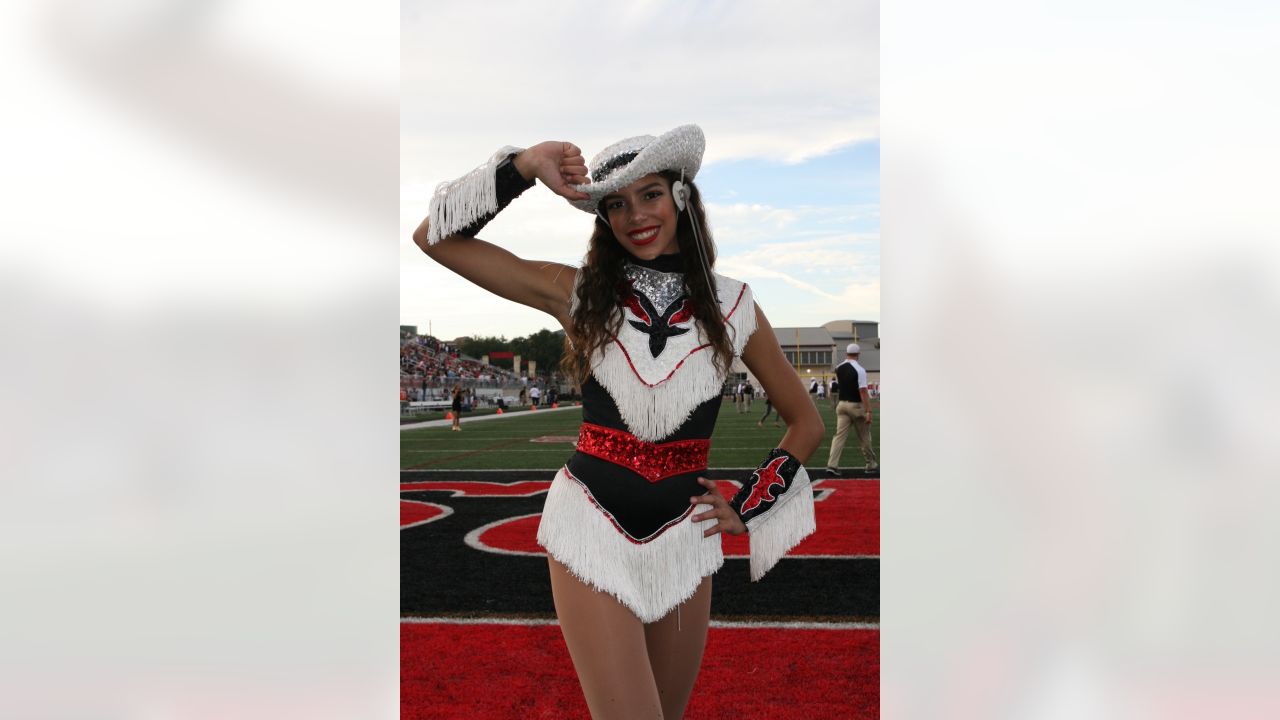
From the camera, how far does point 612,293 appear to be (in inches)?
76.7

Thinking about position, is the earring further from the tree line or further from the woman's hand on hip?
the tree line

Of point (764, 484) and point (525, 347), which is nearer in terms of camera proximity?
point (764, 484)

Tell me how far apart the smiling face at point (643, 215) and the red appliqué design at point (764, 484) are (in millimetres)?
532

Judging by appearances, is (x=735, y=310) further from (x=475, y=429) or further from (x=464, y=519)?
(x=475, y=429)

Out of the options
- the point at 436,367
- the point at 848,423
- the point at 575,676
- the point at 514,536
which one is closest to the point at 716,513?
the point at 575,676

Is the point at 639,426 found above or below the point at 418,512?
above

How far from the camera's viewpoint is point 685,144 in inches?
77.1

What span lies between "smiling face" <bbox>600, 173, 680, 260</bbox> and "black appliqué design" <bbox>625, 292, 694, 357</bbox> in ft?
0.35

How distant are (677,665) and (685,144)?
42.8 inches

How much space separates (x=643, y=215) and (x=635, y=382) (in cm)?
35

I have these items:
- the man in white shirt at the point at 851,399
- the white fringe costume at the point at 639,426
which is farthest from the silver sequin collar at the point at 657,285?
the man in white shirt at the point at 851,399

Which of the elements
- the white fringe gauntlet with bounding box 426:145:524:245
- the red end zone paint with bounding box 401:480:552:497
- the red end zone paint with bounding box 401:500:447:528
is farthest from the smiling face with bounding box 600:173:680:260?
the red end zone paint with bounding box 401:480:552:497

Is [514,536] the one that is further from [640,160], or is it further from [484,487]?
[640,160]
